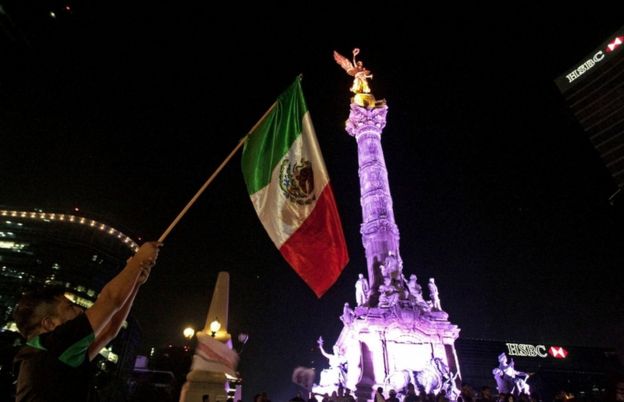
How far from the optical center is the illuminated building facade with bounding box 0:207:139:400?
50.9 metres

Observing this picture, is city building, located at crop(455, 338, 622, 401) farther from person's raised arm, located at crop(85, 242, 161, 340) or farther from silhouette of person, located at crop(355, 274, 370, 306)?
person's raised arm, located at crop(85, 242, 161, 340)

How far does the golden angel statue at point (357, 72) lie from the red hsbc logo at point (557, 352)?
32.8m

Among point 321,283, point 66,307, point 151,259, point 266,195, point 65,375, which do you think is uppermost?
point 266,195

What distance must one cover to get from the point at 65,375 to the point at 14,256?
66.6m

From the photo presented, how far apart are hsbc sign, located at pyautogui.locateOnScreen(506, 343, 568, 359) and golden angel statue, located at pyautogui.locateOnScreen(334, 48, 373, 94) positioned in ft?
99.7

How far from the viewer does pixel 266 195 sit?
648cm

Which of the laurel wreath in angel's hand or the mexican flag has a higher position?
the laurel wreath in angel's hand

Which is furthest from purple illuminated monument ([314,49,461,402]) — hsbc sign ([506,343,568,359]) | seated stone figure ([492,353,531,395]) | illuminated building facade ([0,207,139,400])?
illuminated building facade ([0,207,139,400])

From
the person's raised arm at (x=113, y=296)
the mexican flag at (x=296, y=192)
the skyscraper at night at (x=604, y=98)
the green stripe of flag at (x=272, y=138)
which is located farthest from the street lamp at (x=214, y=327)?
the skyscraper at night at (x=604, y=98)

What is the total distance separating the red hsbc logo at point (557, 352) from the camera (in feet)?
116

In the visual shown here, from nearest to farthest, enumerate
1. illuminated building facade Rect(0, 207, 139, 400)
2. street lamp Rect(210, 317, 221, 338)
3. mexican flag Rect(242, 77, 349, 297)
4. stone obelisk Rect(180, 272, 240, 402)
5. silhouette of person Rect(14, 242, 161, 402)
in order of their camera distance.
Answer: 1. silhouette of person Rect(14, 242, 161, 402)
2. stone obelisk Rect(180, 272, 240, 402)
3. mexican flag Rect(242, 77, 349, 297)
4. street lamp Rect(210, 317, 221, 338)
5. illuminated building facade Rect(0, 207, 139, 400)

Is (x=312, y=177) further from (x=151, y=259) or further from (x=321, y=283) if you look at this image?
(x=151, y=259)

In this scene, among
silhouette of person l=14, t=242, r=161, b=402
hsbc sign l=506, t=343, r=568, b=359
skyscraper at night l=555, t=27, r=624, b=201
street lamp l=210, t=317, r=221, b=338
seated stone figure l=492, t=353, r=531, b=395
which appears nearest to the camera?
silhouette of person l=14, t=242, r=161, b=402

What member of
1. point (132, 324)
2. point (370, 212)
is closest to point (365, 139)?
point (370, 212)
